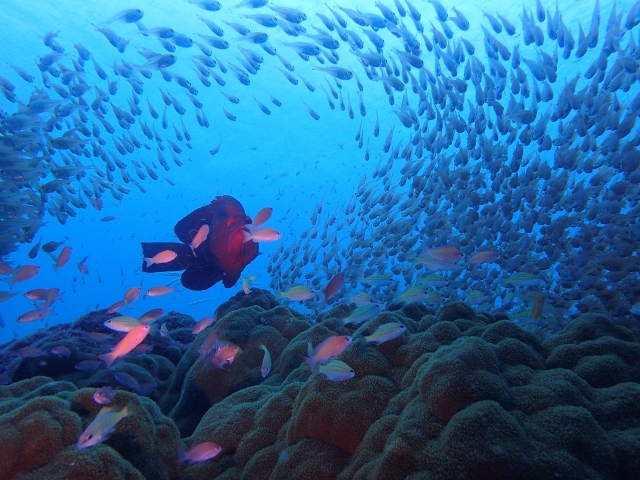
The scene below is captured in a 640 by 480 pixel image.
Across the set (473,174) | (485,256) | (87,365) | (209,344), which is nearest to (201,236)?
(209,344)

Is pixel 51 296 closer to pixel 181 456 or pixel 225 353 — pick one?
pixel 225 353

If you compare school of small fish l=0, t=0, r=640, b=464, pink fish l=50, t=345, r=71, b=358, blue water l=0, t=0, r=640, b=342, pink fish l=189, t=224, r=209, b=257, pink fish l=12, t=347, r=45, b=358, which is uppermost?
blue water l=0, t=0, r=640, b=342

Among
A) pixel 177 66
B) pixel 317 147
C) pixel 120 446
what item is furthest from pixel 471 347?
pixel 317 147

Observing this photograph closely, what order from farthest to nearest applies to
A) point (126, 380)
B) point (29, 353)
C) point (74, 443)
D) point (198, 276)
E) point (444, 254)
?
point (198, 276)
point (29, 353)
point (444, 254)
point (126, 380)
point (74, 443)

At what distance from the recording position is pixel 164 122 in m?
12.5

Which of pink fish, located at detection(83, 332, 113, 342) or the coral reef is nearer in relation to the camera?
the coral reef

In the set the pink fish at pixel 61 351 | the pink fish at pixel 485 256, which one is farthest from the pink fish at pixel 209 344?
the pink fish at pixel 485 256

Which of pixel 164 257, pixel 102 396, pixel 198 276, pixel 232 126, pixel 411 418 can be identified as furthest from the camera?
pixel 232 126

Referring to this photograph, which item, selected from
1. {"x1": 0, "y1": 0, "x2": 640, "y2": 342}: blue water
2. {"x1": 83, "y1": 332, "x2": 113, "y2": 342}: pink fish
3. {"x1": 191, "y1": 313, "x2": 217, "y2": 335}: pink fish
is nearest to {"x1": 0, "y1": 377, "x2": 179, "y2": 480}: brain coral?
{"x1": 191, "y1": 313, "x2": 217, "y2": 335}: pink fish

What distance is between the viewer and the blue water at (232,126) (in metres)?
24.1

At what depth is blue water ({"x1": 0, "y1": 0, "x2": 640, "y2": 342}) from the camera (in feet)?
79.0

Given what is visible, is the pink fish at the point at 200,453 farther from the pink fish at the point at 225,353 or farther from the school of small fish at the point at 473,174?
the school of small fish at the point at 473,174

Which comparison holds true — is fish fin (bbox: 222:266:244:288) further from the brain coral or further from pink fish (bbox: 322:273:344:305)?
the brain coral

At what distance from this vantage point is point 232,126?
54.3m
